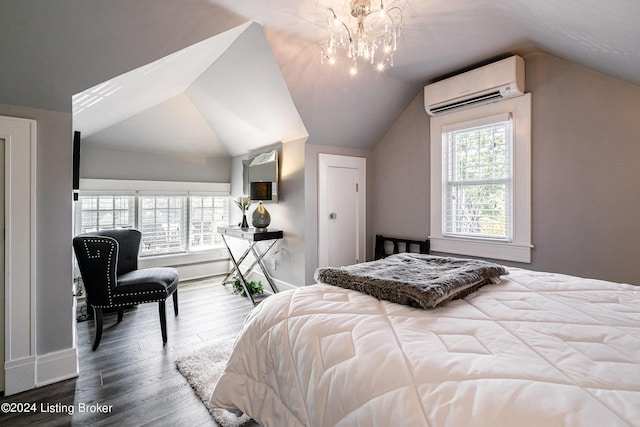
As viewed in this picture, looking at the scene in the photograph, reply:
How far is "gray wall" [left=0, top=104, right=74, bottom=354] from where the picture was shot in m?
2.00

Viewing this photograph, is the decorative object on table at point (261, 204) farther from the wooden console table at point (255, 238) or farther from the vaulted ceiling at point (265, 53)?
the vaulted ceiling at point (265, 53)

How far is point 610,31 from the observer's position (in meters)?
1.69

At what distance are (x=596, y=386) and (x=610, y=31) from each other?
6.64 ft

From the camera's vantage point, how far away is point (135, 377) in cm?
207

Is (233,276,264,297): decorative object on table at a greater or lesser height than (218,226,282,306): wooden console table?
lesser

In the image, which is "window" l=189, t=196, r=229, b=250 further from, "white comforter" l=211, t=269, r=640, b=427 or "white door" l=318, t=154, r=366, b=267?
"white comforter" l=211, t=269, r=640, b=427

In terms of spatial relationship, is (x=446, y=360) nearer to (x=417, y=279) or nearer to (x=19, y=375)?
(x=417, y=279)

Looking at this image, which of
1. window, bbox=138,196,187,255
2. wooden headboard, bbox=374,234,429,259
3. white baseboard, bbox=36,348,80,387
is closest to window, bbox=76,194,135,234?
window, bbox=138,196,187,255

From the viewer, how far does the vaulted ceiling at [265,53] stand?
1.72m

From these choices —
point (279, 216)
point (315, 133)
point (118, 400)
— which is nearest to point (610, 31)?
point (315, 133)

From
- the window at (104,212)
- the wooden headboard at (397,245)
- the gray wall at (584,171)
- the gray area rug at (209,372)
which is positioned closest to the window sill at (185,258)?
the window at (104,212)

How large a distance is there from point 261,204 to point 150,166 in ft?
6.12

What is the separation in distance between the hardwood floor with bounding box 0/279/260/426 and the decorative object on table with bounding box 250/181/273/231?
3.55ft

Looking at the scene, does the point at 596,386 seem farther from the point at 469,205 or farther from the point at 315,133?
the point at 315,133
